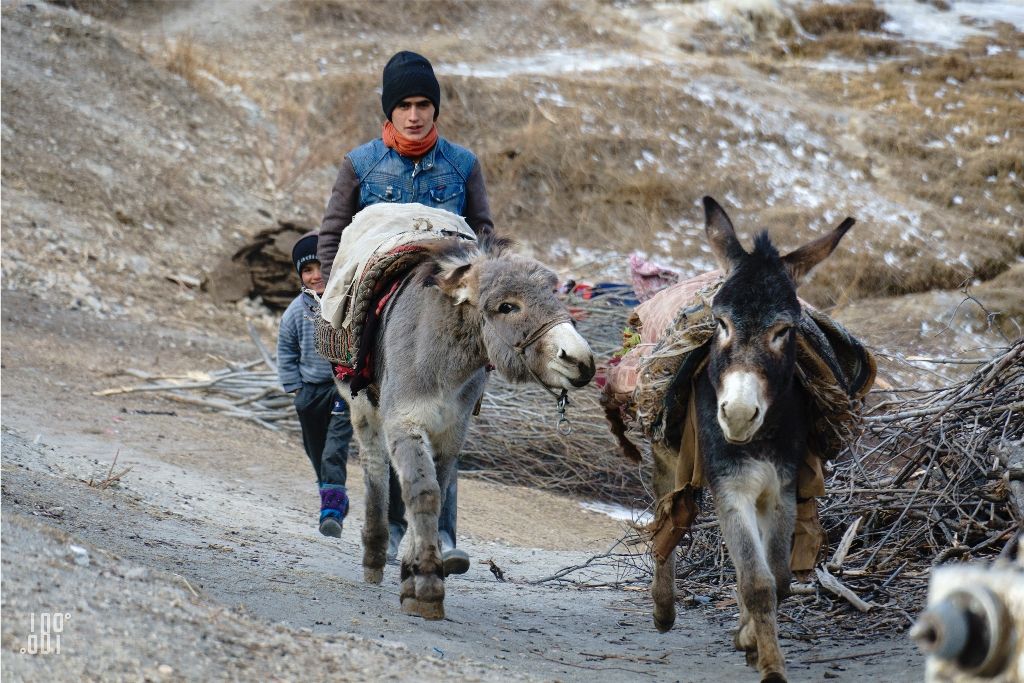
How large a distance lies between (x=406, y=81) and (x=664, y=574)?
275 cm

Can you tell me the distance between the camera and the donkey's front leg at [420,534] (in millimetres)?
4820

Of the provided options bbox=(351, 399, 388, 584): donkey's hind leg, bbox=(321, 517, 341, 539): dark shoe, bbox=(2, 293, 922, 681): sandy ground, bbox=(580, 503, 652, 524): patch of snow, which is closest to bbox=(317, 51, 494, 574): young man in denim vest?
bbox=(351, 399, 388, 584): donkey's hind leg

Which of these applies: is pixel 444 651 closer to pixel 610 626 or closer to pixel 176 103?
pixel 610 626

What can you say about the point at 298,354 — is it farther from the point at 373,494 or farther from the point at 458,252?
the point at 458,252

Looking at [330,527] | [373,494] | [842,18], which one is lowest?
[330,527]

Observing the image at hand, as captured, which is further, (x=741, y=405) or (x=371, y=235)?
(x=371, y=235)

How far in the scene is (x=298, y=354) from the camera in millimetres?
7508

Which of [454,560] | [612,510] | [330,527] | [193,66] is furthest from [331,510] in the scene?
[193,66]

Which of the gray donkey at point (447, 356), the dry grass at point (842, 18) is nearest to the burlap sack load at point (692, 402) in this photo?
the gray donkey at point (447, 356)

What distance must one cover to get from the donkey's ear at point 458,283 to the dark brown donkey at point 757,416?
1.04 meters

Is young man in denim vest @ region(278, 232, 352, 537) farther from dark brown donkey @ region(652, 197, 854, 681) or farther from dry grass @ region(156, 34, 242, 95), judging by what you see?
dry grass @ region(156, 34, 242, 95)

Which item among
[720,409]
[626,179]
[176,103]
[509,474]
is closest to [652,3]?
[626,179]

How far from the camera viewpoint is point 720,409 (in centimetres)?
406

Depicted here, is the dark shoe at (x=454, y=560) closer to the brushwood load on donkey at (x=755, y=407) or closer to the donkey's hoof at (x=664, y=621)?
the donkey's hoof at (x=664, y=621)
